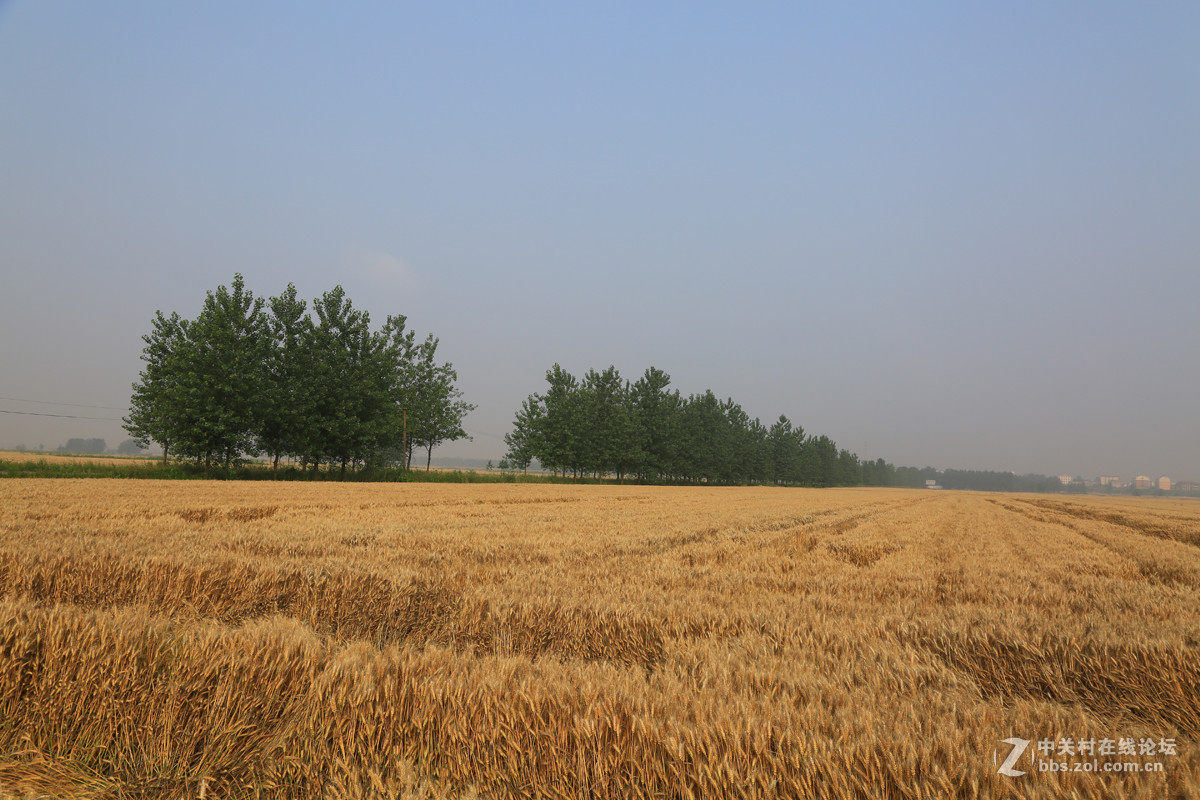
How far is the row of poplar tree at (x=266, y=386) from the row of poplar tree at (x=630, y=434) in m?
19.3

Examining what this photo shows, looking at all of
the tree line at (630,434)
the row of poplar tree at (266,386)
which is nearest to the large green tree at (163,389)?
the row of poplar tree at (266,386)

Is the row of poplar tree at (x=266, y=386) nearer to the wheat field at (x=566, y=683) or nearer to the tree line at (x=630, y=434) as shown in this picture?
the tree line at (x=630, y=434)

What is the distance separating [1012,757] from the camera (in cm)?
153

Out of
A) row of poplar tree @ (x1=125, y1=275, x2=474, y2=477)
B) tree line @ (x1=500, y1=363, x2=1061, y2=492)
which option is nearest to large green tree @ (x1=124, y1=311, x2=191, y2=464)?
row of poplar tree @ (x1=125, y1=275, x2=474, y2=477)

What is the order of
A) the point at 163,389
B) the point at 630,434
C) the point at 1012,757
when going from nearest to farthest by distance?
the point at 1012,757, the point at 163,389, the point at 630,434

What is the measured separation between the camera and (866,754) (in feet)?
4.99

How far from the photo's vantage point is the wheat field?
1602mm

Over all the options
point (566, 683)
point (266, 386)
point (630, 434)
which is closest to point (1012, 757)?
point (566, 683)

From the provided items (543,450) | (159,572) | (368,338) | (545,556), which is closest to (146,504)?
(159,572)

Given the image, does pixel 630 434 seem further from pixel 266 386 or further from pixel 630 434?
pixel 266 386

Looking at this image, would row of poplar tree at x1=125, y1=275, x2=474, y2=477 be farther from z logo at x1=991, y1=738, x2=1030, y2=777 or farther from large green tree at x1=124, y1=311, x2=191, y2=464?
z logo at x1=991, y1=738, x2=1030, y2=777

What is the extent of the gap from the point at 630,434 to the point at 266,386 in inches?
1605

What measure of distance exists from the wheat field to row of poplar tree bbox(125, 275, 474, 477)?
37257 mm

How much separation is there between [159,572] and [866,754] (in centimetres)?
518
